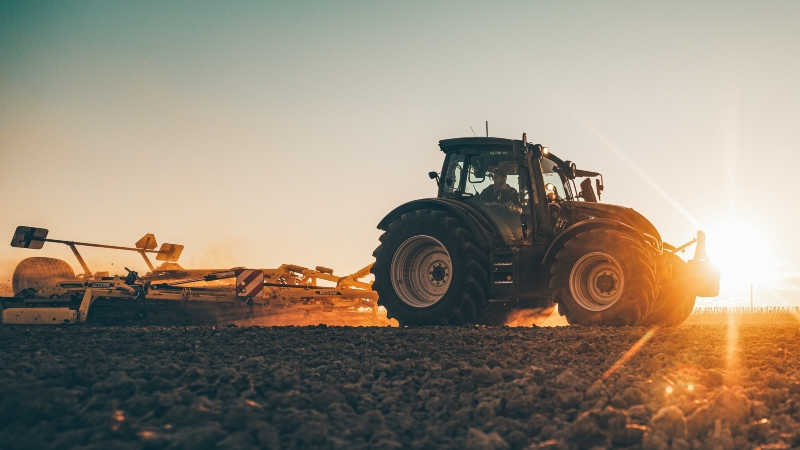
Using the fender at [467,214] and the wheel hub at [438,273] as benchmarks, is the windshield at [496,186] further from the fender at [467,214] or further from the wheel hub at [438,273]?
the wheel hub at [438,273]

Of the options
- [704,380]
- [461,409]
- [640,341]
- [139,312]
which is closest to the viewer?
[461,409]

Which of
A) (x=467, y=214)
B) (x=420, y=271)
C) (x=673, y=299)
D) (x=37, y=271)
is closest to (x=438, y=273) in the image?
(x=420, y=271)

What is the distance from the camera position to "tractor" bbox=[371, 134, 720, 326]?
839 centimetres

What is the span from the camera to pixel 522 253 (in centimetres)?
895

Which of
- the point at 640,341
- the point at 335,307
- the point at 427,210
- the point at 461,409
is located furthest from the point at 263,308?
the point at 461,409

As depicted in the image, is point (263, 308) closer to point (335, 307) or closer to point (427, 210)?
point (335, 307)

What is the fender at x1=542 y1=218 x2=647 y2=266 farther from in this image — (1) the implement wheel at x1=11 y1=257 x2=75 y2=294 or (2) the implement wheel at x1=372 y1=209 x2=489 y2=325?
(1) the implement wheel at x1=11 y1=257 x2=75 y2=294

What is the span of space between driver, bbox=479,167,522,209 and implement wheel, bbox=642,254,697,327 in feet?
6.82

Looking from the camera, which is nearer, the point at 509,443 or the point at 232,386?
the point at 509,443

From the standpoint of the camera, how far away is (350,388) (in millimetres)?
4133

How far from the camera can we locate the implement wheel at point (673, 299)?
28.8 feet

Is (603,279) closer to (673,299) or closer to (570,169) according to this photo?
(673,299)

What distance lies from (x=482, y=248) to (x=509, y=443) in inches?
232

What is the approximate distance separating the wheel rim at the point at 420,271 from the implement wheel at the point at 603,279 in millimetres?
1586
